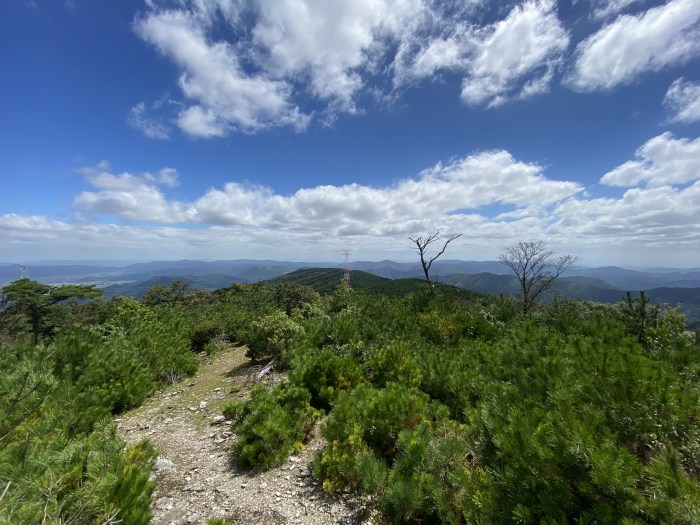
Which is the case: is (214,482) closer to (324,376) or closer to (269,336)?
(324,376)

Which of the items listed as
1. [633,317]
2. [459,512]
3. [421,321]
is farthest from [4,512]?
[633,317]

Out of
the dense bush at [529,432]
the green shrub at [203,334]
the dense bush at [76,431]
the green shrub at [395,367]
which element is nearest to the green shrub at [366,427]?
the dense bush at [529,432]

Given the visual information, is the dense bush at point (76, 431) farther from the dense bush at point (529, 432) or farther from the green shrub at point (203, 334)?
the green shrub at point (203, 334)

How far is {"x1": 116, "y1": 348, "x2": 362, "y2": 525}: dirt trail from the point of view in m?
4.49

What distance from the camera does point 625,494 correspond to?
2402mm

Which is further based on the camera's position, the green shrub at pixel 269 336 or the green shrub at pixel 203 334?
the green shrub at pixel 203 334

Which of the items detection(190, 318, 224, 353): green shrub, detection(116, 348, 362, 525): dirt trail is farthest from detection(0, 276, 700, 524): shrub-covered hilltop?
detection(190, 318, 224, 353): green shrub

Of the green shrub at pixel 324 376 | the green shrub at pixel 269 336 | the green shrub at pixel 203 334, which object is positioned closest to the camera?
the green shrub at pixel 324 376

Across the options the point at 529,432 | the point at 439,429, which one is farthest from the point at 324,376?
the point at 529,432

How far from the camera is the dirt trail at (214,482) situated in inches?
177

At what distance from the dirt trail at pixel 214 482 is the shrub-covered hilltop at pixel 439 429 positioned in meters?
0.28

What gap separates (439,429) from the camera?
17.3 ft

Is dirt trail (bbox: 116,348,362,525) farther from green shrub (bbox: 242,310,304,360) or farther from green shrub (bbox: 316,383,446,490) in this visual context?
green shrub (bbox: 242,310,304,360)

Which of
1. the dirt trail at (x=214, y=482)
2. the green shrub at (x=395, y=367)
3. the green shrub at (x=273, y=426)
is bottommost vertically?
the dirt trail at (x=214, y=482)
